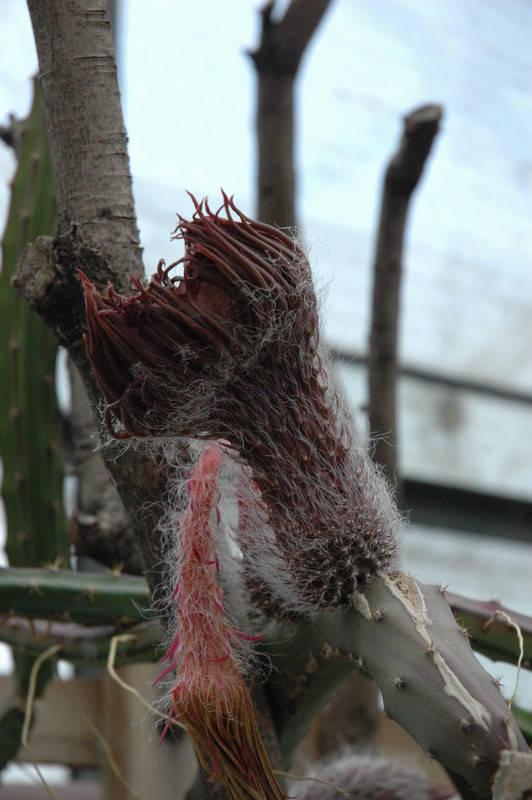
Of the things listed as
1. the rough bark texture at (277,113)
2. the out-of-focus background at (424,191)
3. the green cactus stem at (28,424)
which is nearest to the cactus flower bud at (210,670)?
the green cactus stem at (28,424)

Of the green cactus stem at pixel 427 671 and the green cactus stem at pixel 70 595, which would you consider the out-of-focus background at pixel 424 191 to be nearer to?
the green cactus stem at pixel 70 595

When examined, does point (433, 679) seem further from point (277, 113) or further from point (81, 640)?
point (277, 113)

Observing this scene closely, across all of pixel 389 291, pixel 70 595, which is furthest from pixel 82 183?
pixel 389 291

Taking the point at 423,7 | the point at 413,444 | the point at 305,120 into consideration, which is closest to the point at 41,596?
the point at 413,444

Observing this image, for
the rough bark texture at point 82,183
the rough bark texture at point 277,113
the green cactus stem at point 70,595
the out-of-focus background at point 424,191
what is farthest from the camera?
the out-of-focus background at point 424,191

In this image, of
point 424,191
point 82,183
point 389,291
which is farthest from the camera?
point 424,191

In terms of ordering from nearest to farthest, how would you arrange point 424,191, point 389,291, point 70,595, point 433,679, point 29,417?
point 433,679 < point 70,595 < point 29,417 < point 389,291 < point 424,191
